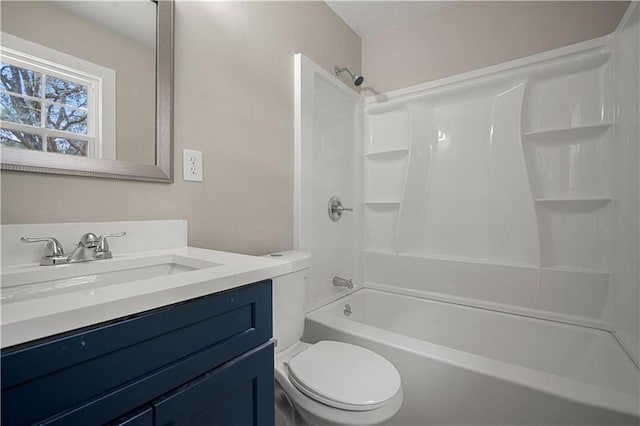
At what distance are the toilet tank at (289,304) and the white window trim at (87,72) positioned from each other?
696mm

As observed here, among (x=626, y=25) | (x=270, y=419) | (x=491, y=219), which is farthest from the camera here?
(x=491, y=219)

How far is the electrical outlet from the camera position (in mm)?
1177

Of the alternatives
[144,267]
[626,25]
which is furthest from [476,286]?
[144,267]

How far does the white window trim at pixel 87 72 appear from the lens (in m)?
0.80

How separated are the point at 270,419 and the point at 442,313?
4.91ft

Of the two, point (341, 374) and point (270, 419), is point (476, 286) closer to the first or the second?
point (341, 374)

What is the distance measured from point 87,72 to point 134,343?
881 millimetres

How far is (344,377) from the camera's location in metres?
1.06

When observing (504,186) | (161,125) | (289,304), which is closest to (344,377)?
(289,304)

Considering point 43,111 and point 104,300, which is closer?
point 104,300

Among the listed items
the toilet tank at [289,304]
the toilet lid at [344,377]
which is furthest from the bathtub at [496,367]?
the toilet tank at [289,304]

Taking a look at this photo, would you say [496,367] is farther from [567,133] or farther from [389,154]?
[389,154]

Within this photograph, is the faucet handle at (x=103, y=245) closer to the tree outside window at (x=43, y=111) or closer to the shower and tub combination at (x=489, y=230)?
the tree outside window at (x=43, y=111)

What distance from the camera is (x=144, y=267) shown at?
928 millimetres
